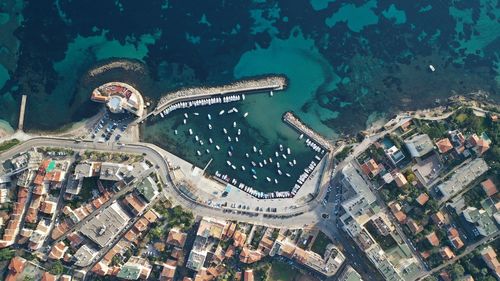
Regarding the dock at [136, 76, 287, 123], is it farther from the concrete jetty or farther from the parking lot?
the concrete jetty

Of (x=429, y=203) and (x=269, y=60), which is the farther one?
(x=269, y=60)

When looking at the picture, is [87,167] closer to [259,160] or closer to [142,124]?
[142,124]

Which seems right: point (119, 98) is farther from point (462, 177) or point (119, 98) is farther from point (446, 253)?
point (446, 253)

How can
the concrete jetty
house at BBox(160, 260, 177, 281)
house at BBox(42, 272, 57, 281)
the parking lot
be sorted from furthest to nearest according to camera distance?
the concrete jetty, the parking lot, house at BBox(160, 260, 177, 281), house at BBox(42, 272, 57, 281)

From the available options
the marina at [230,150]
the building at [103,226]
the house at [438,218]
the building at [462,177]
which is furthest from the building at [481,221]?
the building at [103,226]

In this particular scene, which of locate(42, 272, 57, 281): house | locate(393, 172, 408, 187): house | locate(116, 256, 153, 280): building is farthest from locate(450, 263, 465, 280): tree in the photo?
locate(42, 272, 57, 281): house

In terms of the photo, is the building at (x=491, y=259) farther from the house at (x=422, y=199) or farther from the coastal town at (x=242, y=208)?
the house at (x=422, y=199)

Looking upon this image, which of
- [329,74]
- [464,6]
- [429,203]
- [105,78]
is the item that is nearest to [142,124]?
[105,78]
